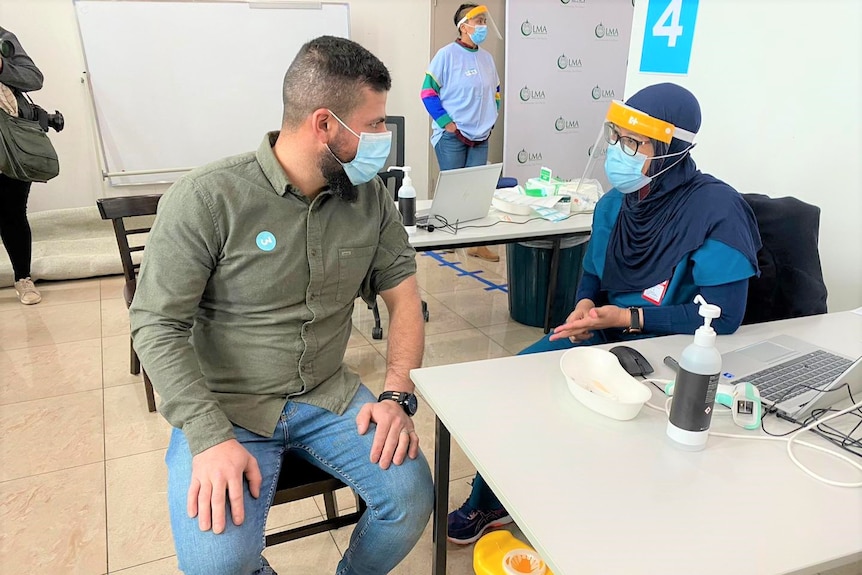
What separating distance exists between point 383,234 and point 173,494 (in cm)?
73

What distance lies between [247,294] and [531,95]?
173 inches


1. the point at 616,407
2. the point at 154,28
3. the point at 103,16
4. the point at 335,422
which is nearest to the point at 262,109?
the point at 154,28

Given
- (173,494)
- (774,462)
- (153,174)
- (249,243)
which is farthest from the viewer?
(153,174)

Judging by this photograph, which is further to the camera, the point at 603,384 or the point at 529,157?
the point at 529,157

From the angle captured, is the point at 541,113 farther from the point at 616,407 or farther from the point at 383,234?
the point at 616,407

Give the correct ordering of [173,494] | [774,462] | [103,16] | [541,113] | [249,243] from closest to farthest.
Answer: [774,462] → [173,494] → [249,243] → [103,16] → [541,113]

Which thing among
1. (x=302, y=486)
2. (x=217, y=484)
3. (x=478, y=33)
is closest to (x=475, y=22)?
(x=478, y=33)

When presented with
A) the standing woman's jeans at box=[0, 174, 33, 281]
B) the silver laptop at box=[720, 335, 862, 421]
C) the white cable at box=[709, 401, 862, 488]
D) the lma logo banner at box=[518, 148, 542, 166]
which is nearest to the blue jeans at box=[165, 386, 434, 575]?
the white cable at box=[709, 401, 862, 488]

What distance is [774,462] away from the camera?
1015 mm

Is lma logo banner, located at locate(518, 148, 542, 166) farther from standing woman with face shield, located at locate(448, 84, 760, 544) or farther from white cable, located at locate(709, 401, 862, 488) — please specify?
white cable, located at locate(709, 401, 862, 488)

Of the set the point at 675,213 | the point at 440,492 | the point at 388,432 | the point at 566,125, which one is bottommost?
the point at 440,492

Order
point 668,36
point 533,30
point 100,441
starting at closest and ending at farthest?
point 100,441 → point 668,36 → point 533,30

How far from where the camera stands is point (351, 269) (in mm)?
1395

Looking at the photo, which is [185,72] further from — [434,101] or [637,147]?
A: [637,147]
